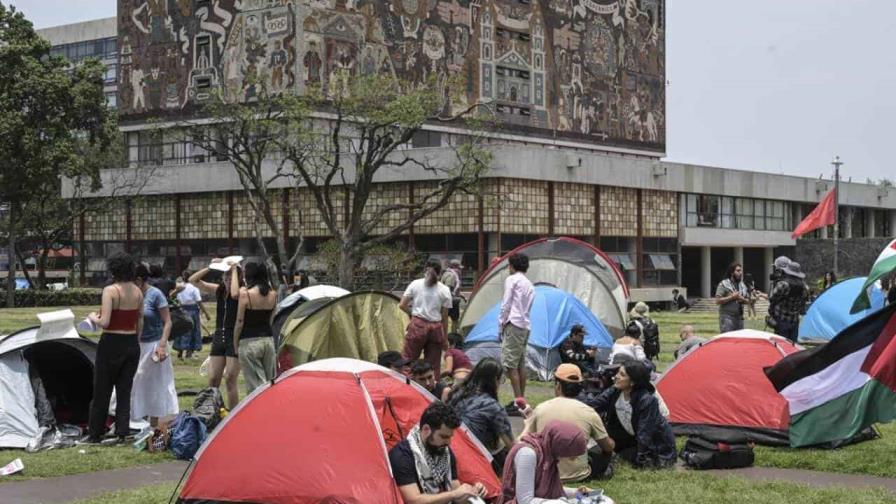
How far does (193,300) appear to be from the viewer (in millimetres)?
21047

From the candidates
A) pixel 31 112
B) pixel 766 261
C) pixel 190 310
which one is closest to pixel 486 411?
pixel 190 310

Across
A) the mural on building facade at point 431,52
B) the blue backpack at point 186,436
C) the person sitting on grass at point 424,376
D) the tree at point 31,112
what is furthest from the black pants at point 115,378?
the tree at point 31,112

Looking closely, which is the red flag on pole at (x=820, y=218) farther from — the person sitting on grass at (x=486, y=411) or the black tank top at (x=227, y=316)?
the person sitting on grass at (x=486, y=411)

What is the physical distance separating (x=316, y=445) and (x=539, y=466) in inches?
72.1

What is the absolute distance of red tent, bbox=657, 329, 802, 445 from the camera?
A: 39.8 ft

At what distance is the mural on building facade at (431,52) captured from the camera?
168 ft

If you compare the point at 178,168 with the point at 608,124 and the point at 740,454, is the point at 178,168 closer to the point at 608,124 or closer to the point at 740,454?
the point at 608,124

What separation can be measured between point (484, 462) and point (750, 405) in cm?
427

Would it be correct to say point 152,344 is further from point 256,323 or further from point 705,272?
point 705,272

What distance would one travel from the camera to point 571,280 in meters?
22.3

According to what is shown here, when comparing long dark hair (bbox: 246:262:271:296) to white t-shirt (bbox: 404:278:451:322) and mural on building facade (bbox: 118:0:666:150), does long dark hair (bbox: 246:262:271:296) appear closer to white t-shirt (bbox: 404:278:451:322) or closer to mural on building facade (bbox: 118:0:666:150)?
white t-shirt (bbox: 404:278:451:322)

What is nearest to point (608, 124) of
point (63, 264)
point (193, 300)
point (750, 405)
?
point (63, 264)

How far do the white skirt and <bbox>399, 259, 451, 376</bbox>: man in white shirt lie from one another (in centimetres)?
316

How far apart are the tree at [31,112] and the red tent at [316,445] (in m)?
36.0
